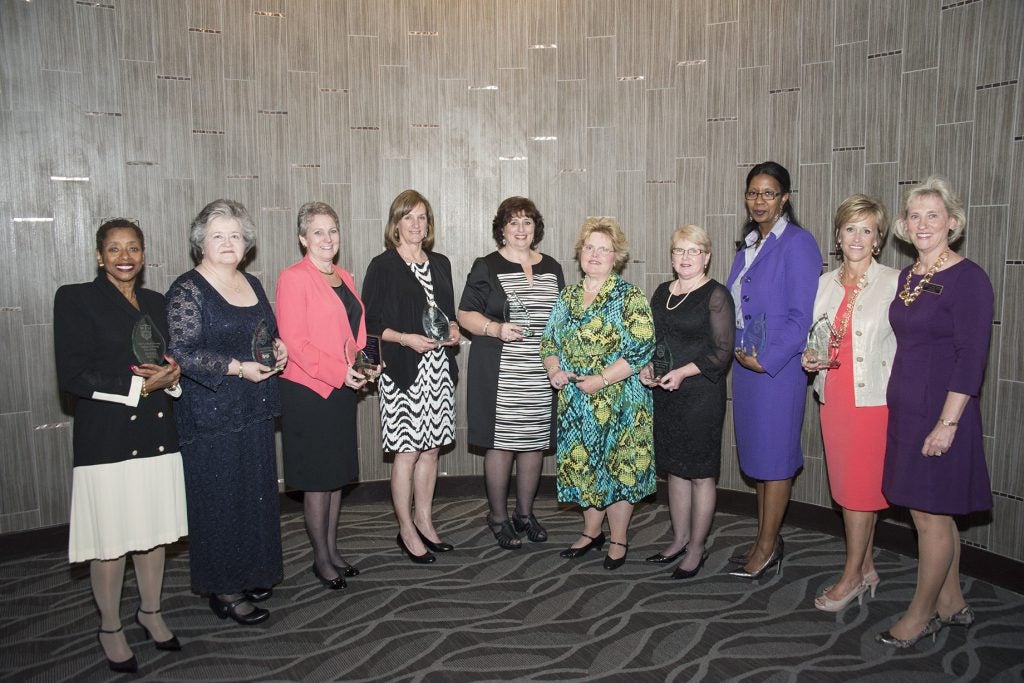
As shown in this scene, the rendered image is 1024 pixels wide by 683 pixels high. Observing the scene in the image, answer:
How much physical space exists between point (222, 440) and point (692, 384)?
7.35 ft

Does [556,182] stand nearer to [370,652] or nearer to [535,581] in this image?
[535,581]

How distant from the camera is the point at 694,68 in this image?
16.3ft

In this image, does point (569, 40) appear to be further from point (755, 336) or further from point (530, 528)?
point (530, 528)

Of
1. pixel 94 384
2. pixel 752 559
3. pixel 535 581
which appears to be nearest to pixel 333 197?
pixel 94 384

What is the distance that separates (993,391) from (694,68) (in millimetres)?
2679

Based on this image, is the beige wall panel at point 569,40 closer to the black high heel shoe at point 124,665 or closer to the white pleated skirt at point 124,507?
the white pleated skirt at point 124,507

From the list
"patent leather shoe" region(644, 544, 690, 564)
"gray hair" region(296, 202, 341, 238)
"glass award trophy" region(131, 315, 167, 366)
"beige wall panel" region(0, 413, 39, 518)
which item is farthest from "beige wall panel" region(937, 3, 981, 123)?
"beige wall panel" region(0, 413, 39, 518)

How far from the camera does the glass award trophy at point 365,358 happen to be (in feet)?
11.3

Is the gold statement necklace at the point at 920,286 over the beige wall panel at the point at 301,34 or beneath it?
beneath

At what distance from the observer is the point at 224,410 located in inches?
127

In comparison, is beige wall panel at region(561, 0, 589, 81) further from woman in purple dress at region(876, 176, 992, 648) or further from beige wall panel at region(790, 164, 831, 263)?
woman in purple dress at region(876, 176, 992, 648)

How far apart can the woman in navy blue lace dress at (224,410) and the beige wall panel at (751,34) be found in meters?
3.33

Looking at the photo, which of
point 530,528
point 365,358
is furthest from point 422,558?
point 365,358

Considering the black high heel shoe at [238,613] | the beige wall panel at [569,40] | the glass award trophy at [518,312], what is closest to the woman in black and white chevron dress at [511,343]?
the glass award trophy at [518,312]
